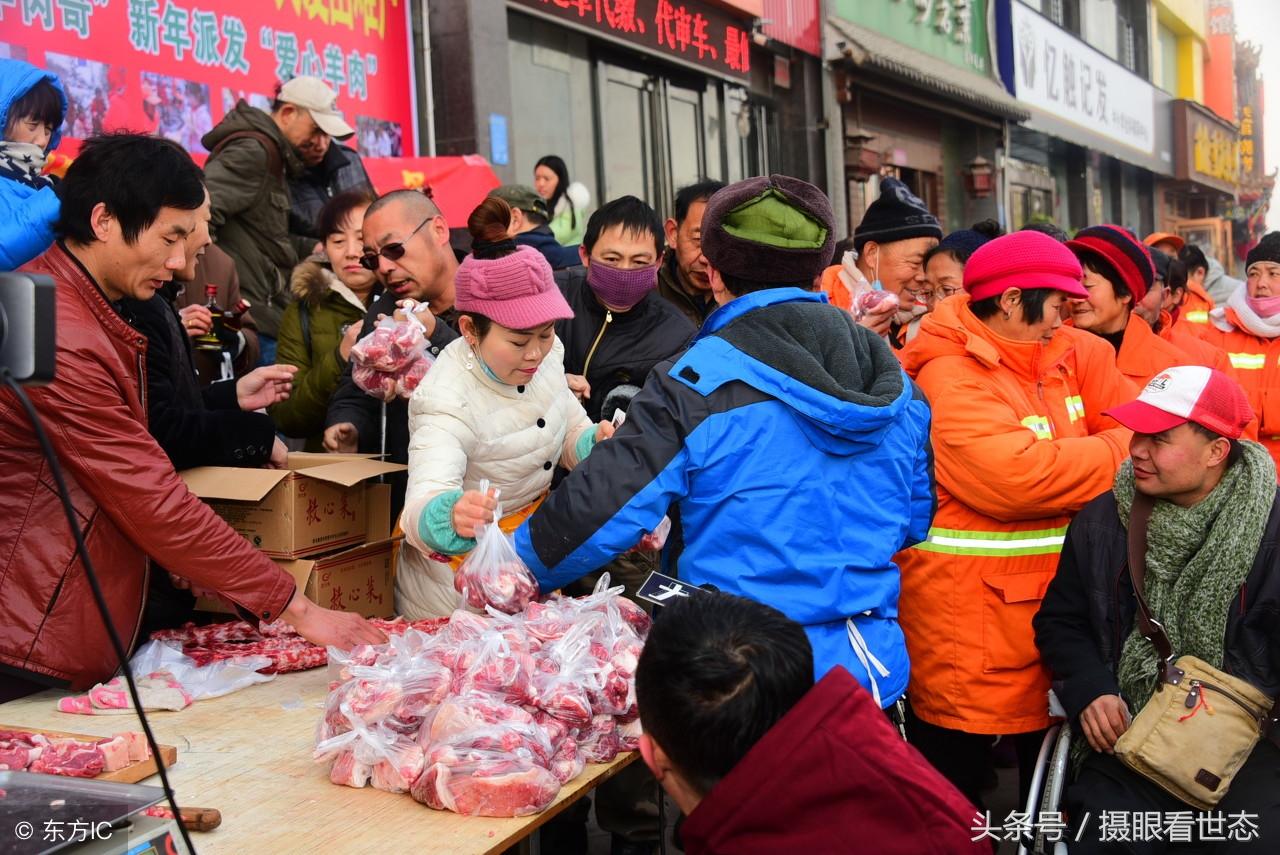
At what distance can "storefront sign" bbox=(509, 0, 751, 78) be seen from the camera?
9.33 meters

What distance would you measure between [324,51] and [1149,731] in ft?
19.5

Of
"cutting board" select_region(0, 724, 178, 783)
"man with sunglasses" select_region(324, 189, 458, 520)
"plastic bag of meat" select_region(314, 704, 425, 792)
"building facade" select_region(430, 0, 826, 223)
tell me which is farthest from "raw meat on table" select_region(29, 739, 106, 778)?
"building facade" select_region(430, 0, 826, 223)

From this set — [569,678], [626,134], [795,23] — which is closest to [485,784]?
[569,678]

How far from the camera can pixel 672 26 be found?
415 inches

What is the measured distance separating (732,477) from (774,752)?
90 cm

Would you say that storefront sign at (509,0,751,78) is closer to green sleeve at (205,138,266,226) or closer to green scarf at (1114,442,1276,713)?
green sleeve at (205,138,266,226)

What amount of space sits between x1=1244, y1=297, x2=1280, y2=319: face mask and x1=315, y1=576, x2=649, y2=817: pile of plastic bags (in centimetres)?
418

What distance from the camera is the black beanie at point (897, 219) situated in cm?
468

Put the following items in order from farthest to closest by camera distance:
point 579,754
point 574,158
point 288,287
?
point 574,158 < point 288,287 < point 579,754

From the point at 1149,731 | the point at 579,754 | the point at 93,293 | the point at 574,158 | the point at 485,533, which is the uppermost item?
the point at 574,158

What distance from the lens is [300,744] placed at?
2.36 m

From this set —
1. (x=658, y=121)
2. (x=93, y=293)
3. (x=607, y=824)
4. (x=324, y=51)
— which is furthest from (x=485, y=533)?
(x=658, y=121)

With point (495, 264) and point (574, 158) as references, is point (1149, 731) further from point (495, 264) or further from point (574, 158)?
point (574, 158)

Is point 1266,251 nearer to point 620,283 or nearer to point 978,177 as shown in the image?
point 620,283
